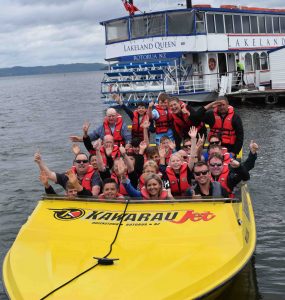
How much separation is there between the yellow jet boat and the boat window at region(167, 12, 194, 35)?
18207mm

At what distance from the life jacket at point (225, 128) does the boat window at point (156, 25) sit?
15.6 m

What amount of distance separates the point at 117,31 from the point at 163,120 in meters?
17.1

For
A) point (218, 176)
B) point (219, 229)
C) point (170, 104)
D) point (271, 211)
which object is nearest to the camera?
point (219, 229)

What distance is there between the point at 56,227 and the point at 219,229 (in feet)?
5.62

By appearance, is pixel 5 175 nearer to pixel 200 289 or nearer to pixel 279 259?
pixel 279 259

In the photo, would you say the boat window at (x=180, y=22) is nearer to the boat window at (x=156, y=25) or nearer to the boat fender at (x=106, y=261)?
the boat window at (x=156, y=25)

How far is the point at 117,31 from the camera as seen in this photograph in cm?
2447

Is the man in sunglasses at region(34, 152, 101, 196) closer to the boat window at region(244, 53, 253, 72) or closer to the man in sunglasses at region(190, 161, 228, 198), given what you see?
the man in sunglasses at region(190, 161, 228, 198)

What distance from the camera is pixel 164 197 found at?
5379 millimetres

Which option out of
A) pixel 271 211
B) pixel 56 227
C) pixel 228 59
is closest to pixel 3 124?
pixel 228 59

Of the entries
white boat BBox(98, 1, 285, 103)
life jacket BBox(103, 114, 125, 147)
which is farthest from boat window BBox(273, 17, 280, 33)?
life jacket BBox(103, 114, 125, 147)

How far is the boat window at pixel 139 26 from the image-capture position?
23.2 meters

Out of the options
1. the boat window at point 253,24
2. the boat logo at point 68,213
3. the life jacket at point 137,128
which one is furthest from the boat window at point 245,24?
the boat logo at point 68,213

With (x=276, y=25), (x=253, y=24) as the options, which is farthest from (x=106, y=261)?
(x=276, y=25)
